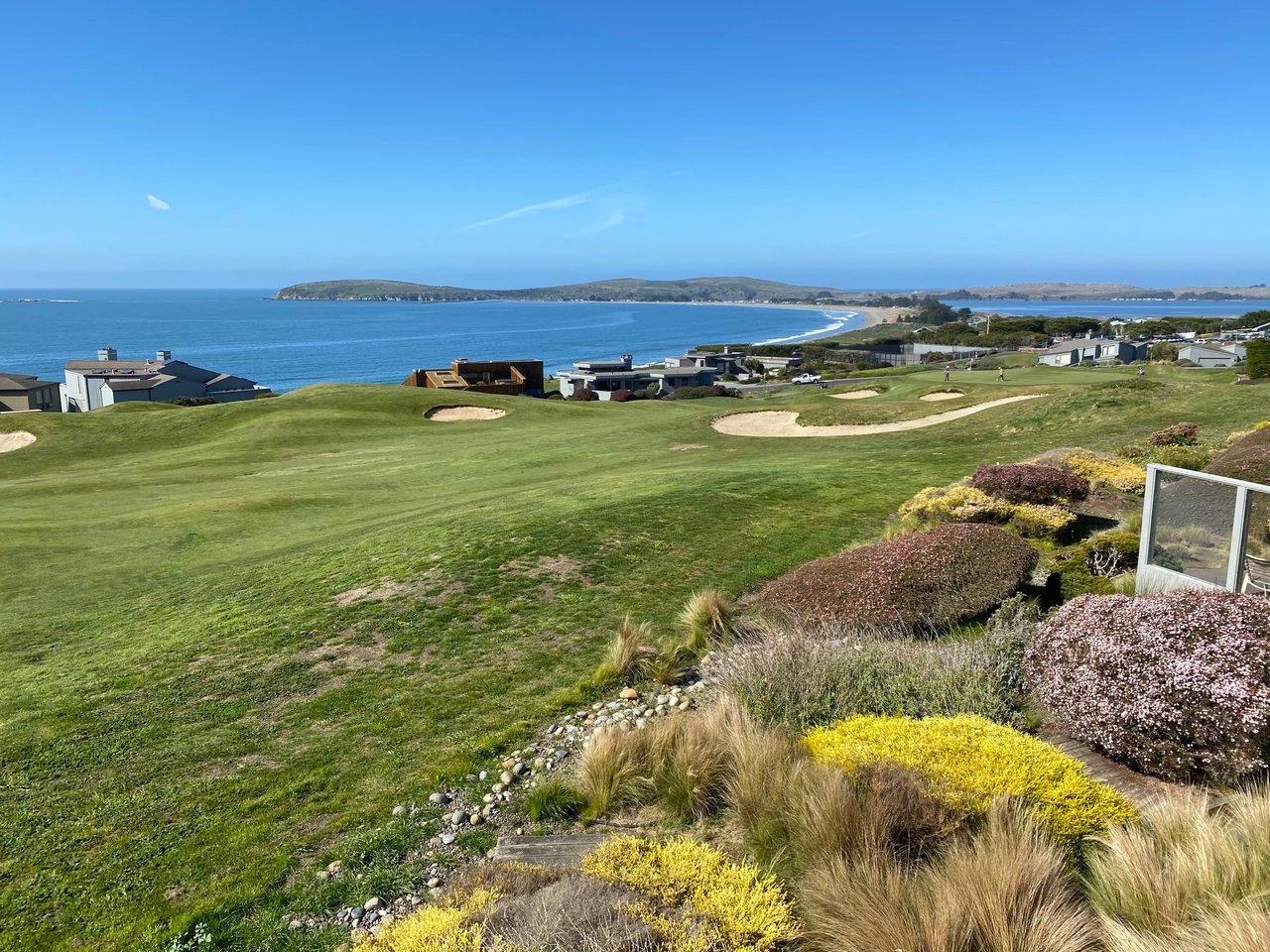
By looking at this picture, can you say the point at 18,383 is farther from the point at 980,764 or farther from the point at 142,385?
the point at 980,764

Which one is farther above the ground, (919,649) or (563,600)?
(919,649)

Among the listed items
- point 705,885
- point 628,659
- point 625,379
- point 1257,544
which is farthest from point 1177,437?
point 625,379

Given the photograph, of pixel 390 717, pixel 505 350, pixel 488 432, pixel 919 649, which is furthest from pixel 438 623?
pixel 505 350

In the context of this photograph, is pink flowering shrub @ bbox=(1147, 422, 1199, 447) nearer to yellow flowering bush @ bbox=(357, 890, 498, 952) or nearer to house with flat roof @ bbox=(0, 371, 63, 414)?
yellow flowering bush @ bbox=(357, 890, 498, 952)

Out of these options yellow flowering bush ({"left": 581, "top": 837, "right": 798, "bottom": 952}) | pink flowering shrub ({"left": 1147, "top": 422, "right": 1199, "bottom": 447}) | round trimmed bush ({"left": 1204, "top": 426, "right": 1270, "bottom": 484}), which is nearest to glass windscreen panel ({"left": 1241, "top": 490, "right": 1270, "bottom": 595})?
round trimmed bush ({"left": 1204, "top": 426, "right": 1270, "bottom": 484})

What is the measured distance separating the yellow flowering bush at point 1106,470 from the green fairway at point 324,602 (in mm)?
3079

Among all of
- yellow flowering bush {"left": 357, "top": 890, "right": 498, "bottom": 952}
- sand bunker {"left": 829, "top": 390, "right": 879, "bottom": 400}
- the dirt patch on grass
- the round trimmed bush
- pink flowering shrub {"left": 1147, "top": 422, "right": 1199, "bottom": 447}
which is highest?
the round trimmed bush

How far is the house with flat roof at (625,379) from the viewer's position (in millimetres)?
109750

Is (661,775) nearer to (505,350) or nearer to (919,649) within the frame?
(919,649)

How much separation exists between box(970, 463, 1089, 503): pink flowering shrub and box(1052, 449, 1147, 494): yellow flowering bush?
70 cm

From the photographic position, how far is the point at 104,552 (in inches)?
679

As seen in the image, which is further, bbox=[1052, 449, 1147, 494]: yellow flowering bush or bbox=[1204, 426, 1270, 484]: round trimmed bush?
bbox=[1052, 449, 1147, 494]: yellow flowering bush

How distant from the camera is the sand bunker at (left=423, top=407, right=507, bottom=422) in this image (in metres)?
39.7

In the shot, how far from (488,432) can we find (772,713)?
92.7ft
